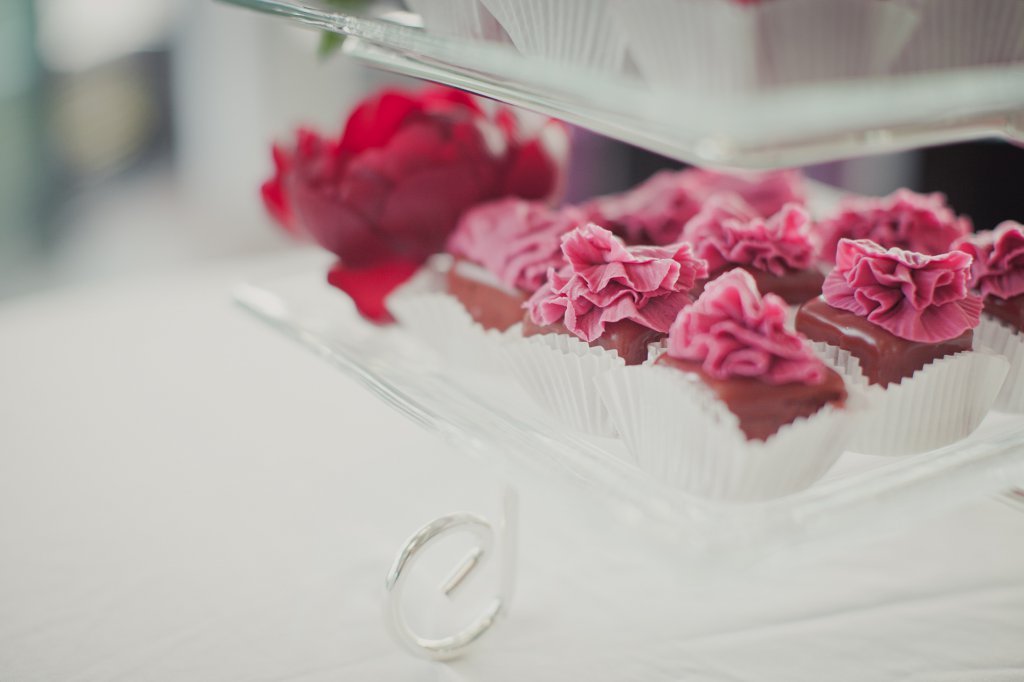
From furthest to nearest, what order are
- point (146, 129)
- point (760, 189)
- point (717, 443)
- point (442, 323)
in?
point (146, 129) → point (760, 189) → point (442, 323) → point (717, 443)

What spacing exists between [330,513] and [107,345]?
1.80 ft

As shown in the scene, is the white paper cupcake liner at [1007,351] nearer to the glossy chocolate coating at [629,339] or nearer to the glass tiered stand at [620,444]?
the glass tiered stand at [620,444]

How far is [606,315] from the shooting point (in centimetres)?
70

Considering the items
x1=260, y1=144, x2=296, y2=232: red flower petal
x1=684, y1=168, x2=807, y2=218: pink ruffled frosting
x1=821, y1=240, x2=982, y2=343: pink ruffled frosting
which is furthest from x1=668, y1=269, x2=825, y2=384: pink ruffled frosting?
x1=260, y1=144, x2=296, y2=232: red flower petal

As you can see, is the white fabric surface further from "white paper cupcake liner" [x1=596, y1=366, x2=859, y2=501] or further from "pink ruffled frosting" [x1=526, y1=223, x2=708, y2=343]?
"pink ruffled frosting" [x1=526, y1=223, x2=708, y2=343]

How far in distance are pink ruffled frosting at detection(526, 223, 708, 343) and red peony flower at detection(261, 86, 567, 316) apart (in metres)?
0.27

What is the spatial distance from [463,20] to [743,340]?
0.99 feet

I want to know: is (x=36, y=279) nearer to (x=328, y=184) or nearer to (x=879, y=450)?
(x=328, y=184)

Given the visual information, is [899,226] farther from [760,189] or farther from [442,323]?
[442,323]

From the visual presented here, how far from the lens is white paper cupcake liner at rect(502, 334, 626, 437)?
71 centimetres

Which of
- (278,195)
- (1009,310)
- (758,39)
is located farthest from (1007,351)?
(278,195)

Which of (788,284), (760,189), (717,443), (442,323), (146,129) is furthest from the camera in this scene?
(146,129)

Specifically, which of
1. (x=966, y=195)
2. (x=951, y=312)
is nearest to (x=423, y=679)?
(x=951, y=312)

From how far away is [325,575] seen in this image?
2.79 feet
